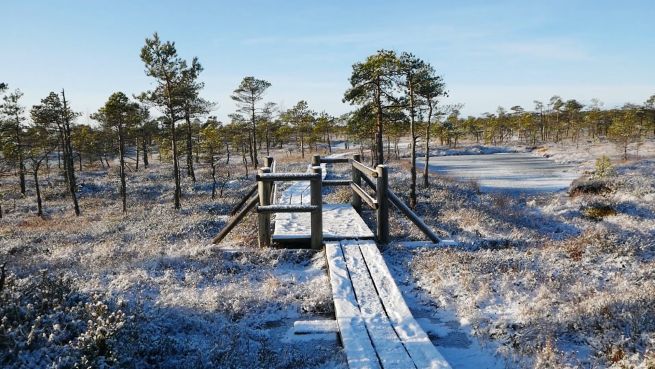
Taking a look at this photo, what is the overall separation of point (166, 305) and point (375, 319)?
340 centimetres

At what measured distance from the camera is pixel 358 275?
25.1ft

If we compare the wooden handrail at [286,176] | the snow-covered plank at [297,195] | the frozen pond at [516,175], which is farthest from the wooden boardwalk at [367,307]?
the frozen pond at [516,175]

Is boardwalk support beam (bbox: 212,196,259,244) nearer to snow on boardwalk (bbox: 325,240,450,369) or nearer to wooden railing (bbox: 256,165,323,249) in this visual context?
wooden railing (bbox: 256,165,323,249)

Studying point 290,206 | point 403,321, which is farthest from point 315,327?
point 290,206

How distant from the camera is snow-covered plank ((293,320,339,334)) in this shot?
5.93 m

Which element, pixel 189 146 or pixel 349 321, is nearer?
pixel 349 321

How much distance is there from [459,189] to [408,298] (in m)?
25.0

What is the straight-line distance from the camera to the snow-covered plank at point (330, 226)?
32.2 feet

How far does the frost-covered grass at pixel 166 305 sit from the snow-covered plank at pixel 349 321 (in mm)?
209

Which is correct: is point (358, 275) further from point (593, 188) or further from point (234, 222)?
point (593, 188)

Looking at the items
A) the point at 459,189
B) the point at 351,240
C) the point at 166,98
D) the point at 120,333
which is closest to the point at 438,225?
the point at 351,240

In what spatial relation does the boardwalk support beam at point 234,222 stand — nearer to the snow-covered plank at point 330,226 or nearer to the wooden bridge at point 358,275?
the wooden bridge at point 358,275

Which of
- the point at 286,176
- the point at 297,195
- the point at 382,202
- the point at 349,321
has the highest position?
the point at 286,176

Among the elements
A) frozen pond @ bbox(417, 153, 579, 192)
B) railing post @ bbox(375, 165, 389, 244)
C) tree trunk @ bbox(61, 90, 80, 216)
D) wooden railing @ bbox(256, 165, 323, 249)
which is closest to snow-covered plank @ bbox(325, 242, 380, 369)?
wooden railing @ bbox(256, 165, 323, 249)
